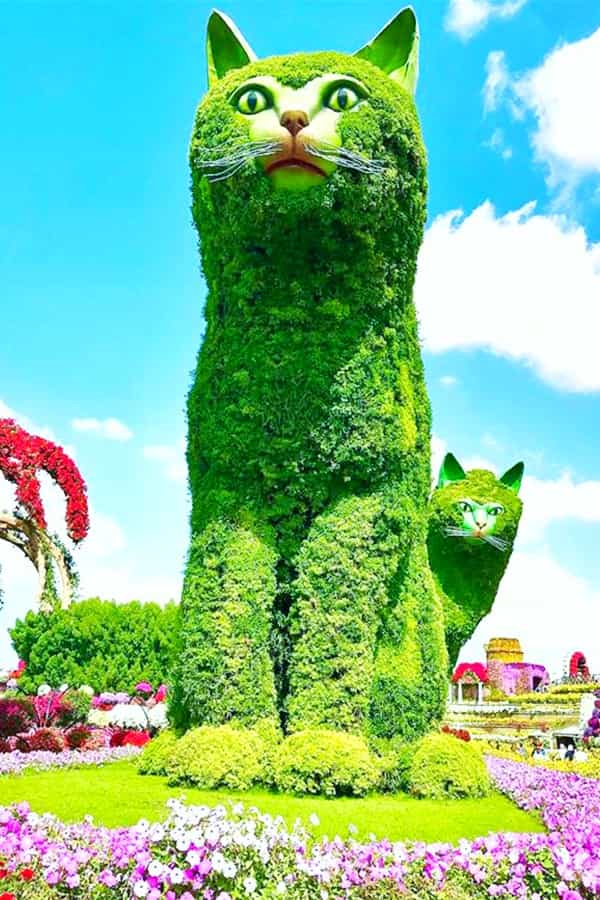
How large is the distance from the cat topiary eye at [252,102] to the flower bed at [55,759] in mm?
5708

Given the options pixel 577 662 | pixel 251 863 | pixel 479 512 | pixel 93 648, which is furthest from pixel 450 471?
pixel 577 662

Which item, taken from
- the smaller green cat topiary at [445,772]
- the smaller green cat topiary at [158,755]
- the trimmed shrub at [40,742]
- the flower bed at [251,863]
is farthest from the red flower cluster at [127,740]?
the flower bed at [251,863]

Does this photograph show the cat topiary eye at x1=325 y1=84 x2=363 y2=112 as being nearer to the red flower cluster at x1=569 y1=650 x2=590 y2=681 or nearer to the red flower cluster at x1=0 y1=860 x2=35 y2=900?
the red flower cluster at x1=0 y1=860 x2=35 y2=900

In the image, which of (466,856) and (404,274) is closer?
(466,856)

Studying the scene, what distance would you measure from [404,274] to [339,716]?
10.7 ft

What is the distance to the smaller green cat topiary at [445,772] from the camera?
19.9 ft

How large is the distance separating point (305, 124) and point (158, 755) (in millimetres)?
4574

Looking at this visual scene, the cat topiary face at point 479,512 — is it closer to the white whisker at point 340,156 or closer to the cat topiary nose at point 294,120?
the white whisker at point 340,156

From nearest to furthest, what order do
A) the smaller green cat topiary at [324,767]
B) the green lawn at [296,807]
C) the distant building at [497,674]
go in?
1. the green lawn at [296,807]
2. the smaller green cat topiary at [324,767]
3. the distant building at [497,674]

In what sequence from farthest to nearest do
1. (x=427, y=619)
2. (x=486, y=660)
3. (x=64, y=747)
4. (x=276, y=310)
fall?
(x=486, y=660), (x=64, y=747), (x=427, y=619), (x=276, y=310)

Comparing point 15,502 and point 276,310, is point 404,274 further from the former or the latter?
point 15,502

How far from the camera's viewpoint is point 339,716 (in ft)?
19.4

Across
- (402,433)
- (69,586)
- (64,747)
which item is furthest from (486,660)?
(402,433)

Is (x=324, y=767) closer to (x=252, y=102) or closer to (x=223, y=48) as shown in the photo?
(x=252, y=102)
